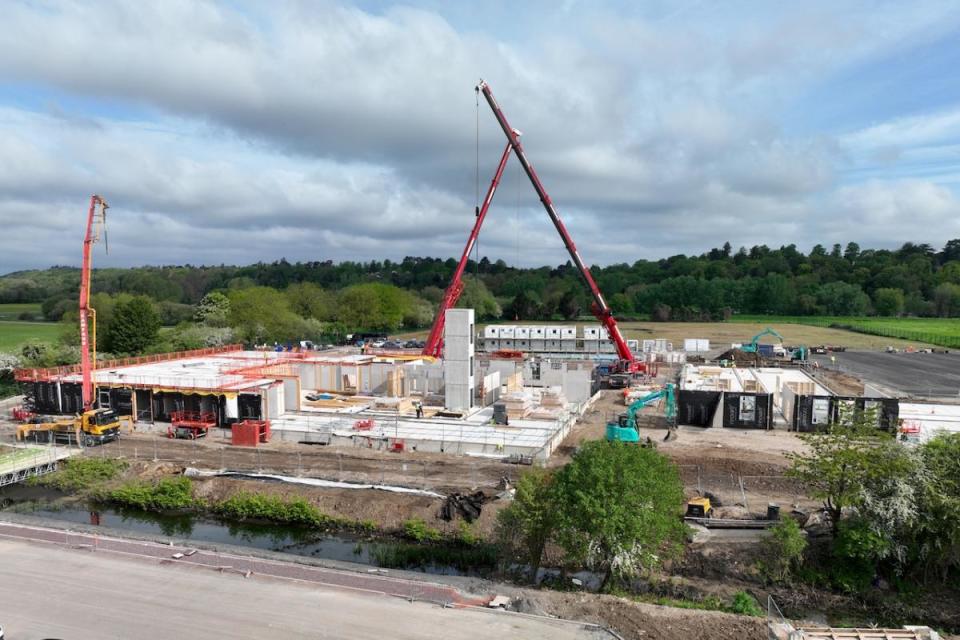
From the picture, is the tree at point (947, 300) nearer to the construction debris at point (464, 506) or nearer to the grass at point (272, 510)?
the construction debris at point (464, 506)

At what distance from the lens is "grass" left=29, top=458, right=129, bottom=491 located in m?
28.7

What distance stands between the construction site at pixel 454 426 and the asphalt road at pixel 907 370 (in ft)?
4.64

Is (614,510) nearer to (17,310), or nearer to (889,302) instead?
(889,302)

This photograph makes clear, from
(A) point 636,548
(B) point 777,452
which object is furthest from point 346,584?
(B) point 777,452

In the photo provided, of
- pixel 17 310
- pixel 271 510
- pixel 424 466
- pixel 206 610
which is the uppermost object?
pixel 17 310

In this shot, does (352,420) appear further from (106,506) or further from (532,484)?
(532,484)

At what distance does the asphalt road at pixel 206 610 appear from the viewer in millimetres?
15328

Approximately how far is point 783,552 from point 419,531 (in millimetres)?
12400

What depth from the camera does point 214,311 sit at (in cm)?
8250

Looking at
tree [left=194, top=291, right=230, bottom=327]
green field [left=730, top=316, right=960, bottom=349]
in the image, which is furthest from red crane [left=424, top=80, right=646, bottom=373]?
green field [left=730, top=316, right=960, bottom=349]

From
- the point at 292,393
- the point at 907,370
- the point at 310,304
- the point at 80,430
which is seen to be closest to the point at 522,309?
the point at 310,304

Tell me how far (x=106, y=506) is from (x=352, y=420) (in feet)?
45.8

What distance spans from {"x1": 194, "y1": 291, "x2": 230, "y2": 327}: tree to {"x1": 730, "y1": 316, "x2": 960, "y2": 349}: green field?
9807 centimetres

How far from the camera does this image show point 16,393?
167 ft
